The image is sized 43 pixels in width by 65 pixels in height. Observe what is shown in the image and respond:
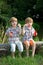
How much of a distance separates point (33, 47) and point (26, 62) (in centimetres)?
73

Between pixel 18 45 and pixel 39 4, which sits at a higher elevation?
pixel 39 4

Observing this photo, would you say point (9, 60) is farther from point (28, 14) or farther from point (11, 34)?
point (28, 14)

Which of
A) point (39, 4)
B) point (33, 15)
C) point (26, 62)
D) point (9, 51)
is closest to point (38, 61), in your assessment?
point (26, 62)

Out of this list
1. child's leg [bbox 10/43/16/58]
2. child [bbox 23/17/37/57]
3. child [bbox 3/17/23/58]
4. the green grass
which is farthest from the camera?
child [bbox 23/17/37/57]

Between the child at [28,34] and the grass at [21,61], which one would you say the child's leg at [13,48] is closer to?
the grass at [21,61]

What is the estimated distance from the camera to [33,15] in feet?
75.6

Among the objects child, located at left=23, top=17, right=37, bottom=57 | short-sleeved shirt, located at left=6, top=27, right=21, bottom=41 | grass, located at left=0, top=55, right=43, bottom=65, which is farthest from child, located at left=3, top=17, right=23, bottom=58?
grass, located at left=0, top=55, right=43, bottom=65

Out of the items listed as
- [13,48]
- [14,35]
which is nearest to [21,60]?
[13,48]

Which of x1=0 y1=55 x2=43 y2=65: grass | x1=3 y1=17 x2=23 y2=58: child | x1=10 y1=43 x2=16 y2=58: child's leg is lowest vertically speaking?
x1=0 y1=55 x2=43 y2=65: grass

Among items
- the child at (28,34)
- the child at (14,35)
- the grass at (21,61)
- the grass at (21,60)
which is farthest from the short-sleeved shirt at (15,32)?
the grass at (21,61)

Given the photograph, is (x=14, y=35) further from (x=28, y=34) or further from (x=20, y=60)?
(x=20, y=60)

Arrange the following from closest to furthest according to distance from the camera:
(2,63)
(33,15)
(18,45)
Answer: (2,63) < (18,45) < (33,15)

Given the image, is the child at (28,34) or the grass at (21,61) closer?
the grass at (21,61)

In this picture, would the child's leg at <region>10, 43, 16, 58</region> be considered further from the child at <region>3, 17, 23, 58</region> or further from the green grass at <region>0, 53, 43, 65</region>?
the green grass at <region>0, 53, 43, 65</region>
